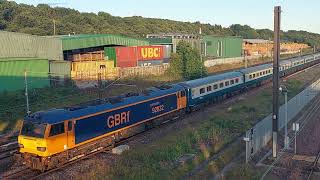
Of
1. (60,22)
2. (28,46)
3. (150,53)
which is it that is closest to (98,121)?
(28,46)

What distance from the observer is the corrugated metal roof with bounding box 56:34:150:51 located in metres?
60.4

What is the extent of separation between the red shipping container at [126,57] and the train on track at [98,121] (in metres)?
28.1

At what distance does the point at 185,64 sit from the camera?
67.7 metres

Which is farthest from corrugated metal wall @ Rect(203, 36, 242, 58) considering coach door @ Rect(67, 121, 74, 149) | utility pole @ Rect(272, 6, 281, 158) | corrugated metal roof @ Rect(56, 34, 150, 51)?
coach door @ Rect(67, 121, 74, 149)

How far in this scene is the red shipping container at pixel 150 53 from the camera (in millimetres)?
69688

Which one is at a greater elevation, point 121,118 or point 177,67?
point 177,67

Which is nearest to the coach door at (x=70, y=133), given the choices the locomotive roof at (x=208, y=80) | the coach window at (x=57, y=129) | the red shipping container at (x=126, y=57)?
the coach window at (x=57, y=129)

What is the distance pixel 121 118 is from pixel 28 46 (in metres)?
32.7

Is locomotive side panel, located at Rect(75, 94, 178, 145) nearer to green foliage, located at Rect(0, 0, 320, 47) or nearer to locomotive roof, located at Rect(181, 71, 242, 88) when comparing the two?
locomotive roof, located at Rect(181, 71, 242, 88)

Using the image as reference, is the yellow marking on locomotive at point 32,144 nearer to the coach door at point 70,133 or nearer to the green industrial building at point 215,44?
the coach door at point 70,133

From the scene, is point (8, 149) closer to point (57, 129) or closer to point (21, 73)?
point (57, 129)

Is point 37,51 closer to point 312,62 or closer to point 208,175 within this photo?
point 208,175

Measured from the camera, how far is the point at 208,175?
2161 cm

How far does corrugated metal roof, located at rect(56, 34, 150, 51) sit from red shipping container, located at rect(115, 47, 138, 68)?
3127 millimetres
